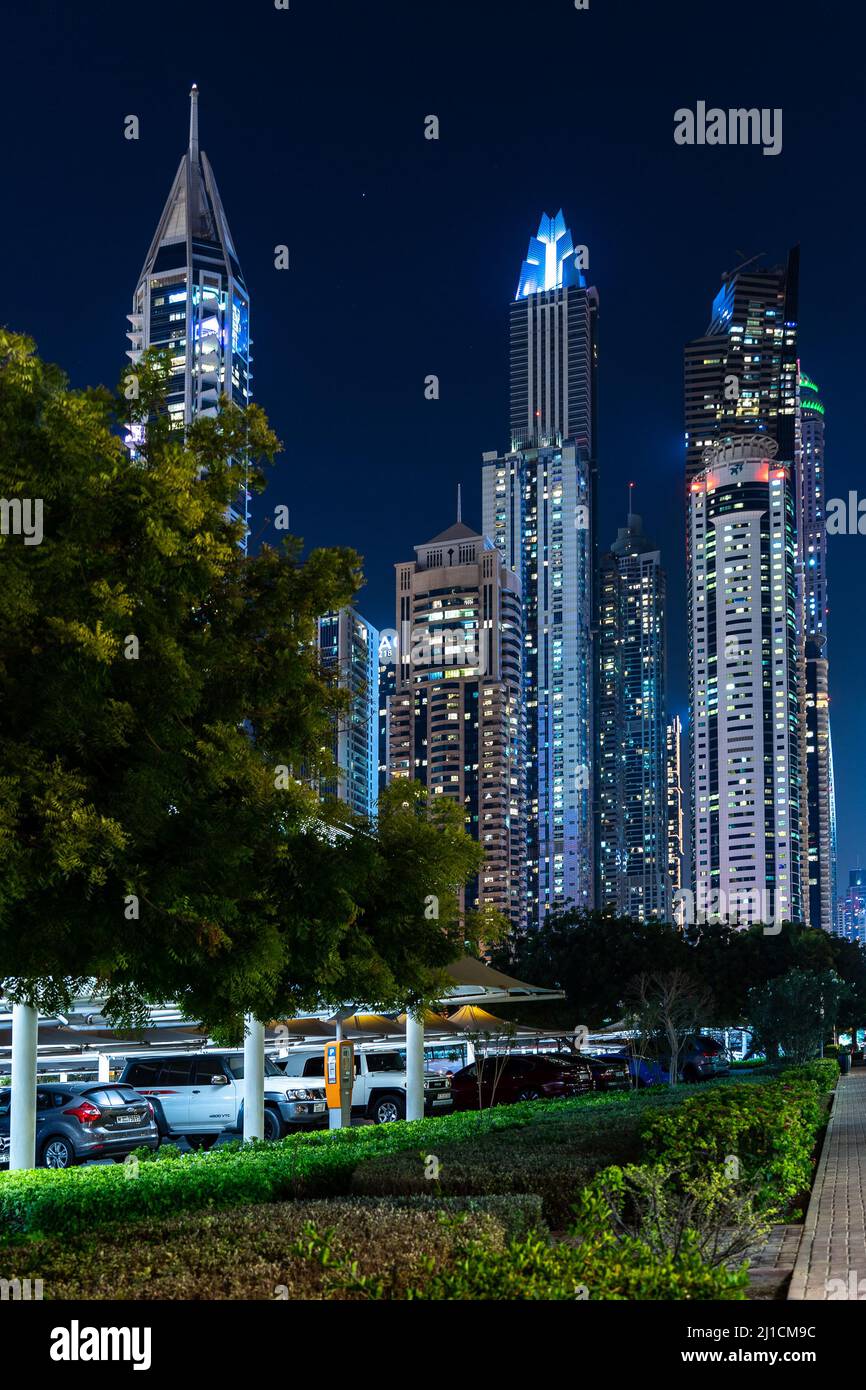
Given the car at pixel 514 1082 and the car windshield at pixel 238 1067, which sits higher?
the car windshield at pixel 238 1067

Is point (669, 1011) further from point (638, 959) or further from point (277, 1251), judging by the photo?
point (277, 1251)

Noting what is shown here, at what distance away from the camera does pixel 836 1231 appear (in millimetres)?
12680

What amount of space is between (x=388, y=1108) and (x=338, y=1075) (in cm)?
1094

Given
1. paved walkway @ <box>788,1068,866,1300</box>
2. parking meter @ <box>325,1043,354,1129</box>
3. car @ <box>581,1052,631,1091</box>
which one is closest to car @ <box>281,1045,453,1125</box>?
car @ <box>581,1052,631,1091</box>

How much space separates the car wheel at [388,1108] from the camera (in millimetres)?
31078

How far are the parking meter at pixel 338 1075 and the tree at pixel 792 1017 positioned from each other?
3265 centimetres

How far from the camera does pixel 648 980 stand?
6159cm

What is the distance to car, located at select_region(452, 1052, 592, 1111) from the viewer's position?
32188mm

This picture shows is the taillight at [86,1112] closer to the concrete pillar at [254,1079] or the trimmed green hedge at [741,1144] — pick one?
the concrete pillar at [254,1079]

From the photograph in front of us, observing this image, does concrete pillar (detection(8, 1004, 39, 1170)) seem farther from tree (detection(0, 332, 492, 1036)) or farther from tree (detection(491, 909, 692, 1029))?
tree (detection(491, 909, 692, 1029))

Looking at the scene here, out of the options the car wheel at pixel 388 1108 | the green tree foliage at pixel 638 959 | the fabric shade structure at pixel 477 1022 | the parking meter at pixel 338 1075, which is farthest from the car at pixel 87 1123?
the green tree foliage at pixel 638 959
